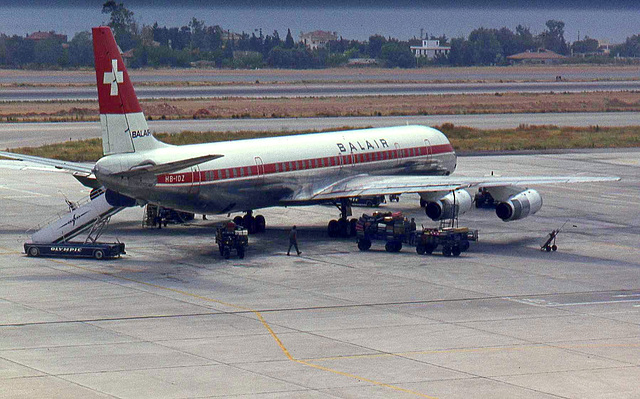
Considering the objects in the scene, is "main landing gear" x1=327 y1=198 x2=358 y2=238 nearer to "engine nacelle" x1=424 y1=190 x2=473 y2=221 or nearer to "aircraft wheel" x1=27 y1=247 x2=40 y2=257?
"engine nacelle" x1=424 y1=190 x2=473 y2=221

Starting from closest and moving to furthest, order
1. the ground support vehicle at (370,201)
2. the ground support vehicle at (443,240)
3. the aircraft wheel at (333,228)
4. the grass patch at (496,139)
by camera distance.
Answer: the ground support vehicle at (443,240) → the aircraft wheel at (333,228) → the ground support vehicle at (370,201) → the grass patch at (496,139)

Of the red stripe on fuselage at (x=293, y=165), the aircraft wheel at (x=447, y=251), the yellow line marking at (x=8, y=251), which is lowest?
the aircraft wheel at (x=447, y=251)

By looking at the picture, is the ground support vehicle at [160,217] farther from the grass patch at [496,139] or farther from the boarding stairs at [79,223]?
the grass patch at [496,139]

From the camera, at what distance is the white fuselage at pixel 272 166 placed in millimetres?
47156

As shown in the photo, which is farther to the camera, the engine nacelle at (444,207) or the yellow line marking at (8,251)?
the engine nacelle at (444,207)

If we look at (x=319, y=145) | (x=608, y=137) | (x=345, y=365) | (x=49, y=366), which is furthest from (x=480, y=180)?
(x=608, y=137)

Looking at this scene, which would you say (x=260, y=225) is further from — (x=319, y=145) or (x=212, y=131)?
(x=212, y=131)

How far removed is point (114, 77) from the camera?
155 feet

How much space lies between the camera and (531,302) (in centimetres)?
3997

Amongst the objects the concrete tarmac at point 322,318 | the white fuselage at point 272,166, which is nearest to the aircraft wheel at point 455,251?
the concrete tarmac at point 322,318

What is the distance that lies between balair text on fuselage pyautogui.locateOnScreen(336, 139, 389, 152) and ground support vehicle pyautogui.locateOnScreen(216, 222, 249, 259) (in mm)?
11042

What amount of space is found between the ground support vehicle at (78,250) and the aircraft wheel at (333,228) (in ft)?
40.1

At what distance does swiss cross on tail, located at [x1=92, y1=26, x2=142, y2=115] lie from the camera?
153ft

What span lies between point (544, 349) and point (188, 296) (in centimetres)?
1497
